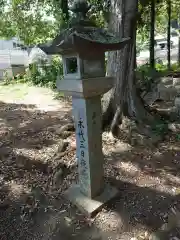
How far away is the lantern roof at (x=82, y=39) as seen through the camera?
Answer: 8.87 feet

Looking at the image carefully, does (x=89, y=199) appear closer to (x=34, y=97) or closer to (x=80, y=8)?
(x=80, y=8)

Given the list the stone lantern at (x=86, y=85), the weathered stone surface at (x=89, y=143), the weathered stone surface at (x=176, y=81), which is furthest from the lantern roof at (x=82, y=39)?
the weathered stone surface at (x=176, y=81)

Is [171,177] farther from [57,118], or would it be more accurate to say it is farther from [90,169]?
[57,118]

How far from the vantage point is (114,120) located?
5484 mm

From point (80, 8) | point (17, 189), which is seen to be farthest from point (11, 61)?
point (80, 8)

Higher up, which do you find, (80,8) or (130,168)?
(80,8)

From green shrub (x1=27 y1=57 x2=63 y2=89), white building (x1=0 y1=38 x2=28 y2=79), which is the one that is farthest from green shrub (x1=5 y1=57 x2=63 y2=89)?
white building (x1=0 y1=38 x2=28 y2=79)

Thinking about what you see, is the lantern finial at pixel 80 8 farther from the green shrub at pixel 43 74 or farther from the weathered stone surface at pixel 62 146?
the green shrub at pixel 43 74

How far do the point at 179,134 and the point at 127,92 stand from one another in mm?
1548

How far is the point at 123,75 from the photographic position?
213 inches

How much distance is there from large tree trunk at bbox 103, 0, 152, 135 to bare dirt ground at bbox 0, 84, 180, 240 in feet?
1.87

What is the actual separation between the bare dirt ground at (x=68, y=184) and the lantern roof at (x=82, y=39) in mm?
2221

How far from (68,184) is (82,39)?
2502mm

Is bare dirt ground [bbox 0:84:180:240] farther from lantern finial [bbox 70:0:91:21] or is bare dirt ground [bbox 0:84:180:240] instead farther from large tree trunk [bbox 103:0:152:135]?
lantern finial [bbox 70:0:91:21]
